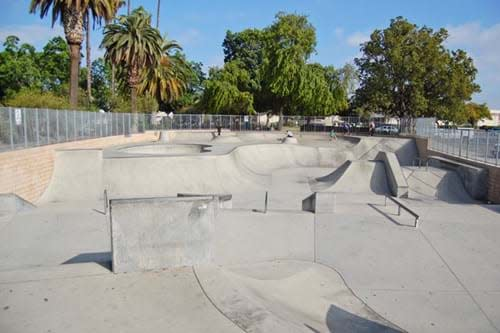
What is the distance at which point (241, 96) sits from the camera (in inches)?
1747

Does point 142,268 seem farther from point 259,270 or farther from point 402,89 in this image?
point 402,89

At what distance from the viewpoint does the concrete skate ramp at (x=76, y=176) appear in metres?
13.2

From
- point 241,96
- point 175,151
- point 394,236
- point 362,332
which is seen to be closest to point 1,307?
point 362,332

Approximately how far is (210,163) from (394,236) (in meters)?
9.65

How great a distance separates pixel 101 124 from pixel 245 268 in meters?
18.9

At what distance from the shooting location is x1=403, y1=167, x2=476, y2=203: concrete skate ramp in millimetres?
15430

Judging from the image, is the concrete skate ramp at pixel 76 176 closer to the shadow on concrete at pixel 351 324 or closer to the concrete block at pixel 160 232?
the concrete block at pixel 160 232

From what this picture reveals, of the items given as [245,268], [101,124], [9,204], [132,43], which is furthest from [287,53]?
[245,268]

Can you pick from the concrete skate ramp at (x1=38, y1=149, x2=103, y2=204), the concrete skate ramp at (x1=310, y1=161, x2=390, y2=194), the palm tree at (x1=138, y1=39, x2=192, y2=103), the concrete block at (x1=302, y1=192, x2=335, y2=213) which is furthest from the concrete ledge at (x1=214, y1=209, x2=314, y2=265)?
the palm tree at (x1=138, y1=39, x2=192, y2=103)

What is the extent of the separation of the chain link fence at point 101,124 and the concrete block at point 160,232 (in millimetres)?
8624

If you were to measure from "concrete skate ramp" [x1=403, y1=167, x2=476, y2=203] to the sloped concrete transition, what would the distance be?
16.4ft

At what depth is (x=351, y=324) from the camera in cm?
449

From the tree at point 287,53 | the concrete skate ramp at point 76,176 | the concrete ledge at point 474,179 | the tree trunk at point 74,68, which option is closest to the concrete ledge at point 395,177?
the concrete ledge at point 474,179

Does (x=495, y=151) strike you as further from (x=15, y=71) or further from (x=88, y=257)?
(x=15, y=71)
